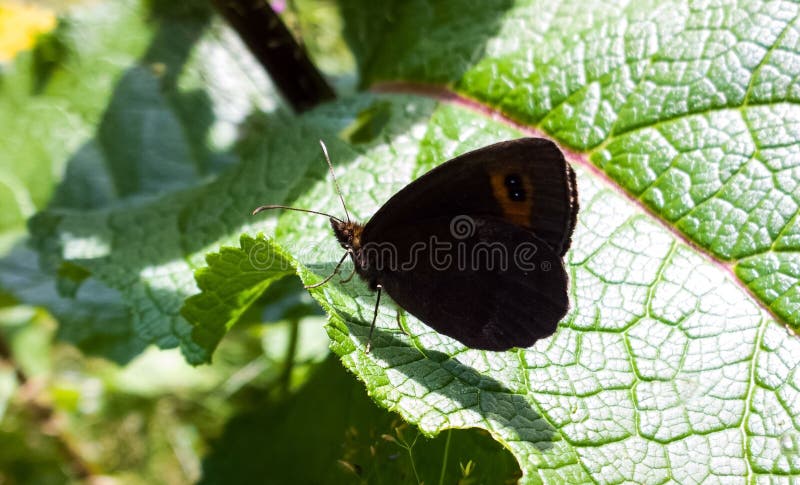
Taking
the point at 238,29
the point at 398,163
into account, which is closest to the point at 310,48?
the point at 238,29

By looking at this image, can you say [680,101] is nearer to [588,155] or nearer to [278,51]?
[588,155]

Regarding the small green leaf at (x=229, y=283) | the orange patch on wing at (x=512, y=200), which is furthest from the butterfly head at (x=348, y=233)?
the orange patch on wing at (x=512, y=200)

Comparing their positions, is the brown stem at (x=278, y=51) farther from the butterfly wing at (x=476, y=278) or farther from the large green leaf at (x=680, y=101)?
the butterfly wing at (x=476, y=278)

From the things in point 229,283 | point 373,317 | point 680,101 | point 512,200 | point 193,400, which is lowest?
point 193,400

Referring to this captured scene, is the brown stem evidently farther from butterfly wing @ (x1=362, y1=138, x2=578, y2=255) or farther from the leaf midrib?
butterfly wing @ (x1=362, y1=138, x2=578, y2=255)

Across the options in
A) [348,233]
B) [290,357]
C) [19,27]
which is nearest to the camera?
[348,233]

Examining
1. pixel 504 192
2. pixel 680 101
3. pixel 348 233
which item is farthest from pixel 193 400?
pixel 680 101

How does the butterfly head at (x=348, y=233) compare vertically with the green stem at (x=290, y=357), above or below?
above
